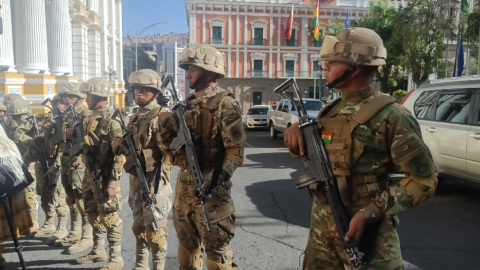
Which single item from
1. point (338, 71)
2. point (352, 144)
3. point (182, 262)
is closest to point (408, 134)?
point (352, 144)

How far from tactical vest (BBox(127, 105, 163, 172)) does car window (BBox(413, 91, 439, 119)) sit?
465 cm

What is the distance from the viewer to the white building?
12234mm

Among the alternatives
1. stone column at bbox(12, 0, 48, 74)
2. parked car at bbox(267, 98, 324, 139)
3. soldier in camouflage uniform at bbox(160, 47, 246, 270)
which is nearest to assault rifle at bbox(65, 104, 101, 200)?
soldier in camouflage uniform at bbox(160, 47, 246, 270)

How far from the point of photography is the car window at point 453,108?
575cm

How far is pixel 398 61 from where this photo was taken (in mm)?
22469

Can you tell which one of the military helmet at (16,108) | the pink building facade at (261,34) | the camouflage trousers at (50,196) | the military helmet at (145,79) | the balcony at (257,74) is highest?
the pink building facade at (261,34)

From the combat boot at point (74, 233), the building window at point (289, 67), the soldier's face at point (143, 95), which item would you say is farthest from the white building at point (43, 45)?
the building window at point (289, 67)

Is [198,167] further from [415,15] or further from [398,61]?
[398,61]

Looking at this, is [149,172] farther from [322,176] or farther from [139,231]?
[322,176]

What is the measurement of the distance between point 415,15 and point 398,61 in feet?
9.63

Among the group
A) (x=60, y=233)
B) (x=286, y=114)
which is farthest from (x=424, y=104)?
(x=286, y=114)

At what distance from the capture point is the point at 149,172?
11.8 feet

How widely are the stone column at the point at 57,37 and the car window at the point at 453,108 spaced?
46.7ft

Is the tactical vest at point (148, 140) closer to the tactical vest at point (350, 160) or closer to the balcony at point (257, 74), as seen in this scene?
the tactical vest at point (350, 160)
